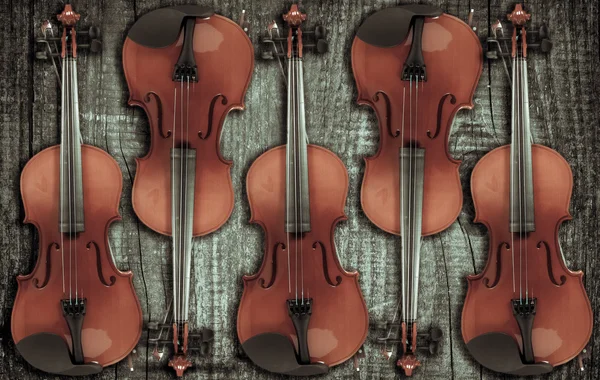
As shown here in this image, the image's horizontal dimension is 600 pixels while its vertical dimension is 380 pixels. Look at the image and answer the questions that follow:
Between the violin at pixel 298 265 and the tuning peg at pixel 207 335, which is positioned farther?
the tuning peg at pixel 207 335

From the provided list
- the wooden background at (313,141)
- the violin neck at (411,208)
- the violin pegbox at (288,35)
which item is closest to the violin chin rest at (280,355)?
the wooden background at (313,141)

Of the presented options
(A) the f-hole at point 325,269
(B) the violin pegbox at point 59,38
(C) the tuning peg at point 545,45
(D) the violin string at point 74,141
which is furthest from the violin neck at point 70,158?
(C) the tuning peg at point 545,45

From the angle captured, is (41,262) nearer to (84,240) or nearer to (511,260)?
(84,240)

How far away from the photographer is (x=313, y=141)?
9.17 ft

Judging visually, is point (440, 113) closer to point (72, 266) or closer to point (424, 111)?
point (424, 111)

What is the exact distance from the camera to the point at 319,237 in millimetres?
2635

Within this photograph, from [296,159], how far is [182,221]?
1.45ft

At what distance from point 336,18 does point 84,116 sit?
0.98 m

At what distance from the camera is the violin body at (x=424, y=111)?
104 inches

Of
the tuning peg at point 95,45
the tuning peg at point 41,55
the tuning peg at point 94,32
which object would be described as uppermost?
the tuning peg at point 94,32

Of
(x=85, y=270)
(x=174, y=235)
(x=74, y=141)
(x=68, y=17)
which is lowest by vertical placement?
(x=85, y=270)

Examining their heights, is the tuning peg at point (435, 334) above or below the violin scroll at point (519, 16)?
below

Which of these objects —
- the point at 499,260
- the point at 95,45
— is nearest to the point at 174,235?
the point at 95,45

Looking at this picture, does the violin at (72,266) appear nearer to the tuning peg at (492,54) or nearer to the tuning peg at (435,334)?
the tuning peg at (435,334)
